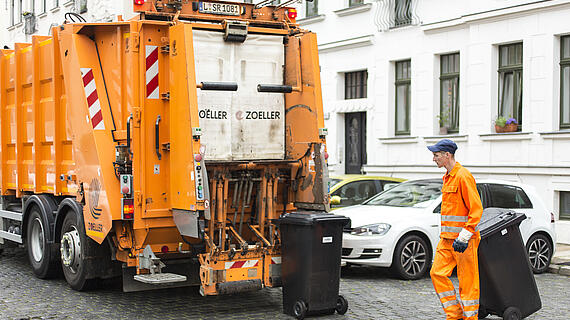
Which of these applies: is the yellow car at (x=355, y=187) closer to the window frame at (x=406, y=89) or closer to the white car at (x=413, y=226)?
the white car at (x=413, y=226)

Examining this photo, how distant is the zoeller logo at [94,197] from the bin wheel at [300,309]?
2233 millimetres

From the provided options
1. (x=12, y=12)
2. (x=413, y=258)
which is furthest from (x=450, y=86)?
(x=12, y=12)

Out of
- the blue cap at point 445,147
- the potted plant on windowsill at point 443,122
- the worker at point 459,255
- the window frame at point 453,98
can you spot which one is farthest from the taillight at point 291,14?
the potted plant on windowsill at point 443,122

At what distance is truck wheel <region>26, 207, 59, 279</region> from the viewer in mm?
9742

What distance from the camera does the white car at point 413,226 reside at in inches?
407

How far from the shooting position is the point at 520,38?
A: 15.5 metres

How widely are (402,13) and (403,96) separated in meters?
1.88

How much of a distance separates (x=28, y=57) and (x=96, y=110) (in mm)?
2448

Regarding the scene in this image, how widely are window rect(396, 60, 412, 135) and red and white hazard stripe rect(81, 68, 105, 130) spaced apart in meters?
11.0

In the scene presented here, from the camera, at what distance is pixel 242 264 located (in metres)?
7.87

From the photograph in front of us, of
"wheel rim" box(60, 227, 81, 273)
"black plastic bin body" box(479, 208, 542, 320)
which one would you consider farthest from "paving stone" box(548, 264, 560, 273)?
"wheel rim" box(60, 227, 81, 273)

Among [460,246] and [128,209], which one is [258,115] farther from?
[460,246]

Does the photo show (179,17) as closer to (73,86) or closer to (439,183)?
(73,86)

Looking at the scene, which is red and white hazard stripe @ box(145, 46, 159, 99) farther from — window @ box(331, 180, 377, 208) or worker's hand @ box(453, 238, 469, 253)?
window @ box(331, 180, 377, 208)
